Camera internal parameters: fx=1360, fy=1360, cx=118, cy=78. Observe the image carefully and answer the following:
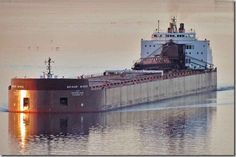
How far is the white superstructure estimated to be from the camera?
1341 centimetres

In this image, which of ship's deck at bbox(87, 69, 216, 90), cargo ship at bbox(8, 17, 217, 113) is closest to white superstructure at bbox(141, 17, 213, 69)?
cargo ship at bbox(8, 17, 217, 113)

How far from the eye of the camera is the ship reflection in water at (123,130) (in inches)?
437

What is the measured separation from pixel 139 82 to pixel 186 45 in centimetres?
95

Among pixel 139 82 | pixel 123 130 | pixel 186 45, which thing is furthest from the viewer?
pixel 186 45

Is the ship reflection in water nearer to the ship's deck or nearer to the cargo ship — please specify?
the cargo ship

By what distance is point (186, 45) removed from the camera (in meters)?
14.2

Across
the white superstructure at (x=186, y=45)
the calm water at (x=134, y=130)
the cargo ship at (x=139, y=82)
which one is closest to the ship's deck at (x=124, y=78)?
the cargo ship at (x=139, y=82)

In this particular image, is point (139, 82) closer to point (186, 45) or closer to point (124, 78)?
point (124, 78)

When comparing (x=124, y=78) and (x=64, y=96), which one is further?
(x=124, y=78)

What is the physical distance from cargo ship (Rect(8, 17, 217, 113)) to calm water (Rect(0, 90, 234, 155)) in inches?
6.7

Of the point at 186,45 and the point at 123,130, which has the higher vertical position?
the point at 186,45

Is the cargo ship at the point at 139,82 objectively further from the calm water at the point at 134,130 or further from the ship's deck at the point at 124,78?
the calm water at the point at 134,130

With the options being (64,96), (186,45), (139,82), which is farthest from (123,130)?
(186,45)

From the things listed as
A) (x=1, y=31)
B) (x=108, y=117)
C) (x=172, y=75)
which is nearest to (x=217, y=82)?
(x=172, y=75)
